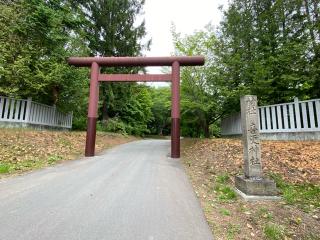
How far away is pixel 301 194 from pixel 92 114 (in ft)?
27.7

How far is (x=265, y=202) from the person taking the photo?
15.3 ft

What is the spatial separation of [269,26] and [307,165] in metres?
9.69

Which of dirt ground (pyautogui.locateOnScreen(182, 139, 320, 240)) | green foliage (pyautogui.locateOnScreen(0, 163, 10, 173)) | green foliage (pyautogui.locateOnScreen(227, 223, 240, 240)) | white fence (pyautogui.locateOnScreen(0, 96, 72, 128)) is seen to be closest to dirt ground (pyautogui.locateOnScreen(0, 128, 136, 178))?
green foliage (pyautogui.locateOnScreen(0, 163, 10, 173))

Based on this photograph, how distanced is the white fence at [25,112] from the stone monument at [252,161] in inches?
456

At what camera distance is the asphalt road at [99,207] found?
10.2 feet

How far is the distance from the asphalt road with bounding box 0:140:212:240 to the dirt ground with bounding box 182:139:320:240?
40cm

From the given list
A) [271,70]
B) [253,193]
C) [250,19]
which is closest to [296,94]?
[271,70]

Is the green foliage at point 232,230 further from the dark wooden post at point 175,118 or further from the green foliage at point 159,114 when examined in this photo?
the green foliage at point 159,114

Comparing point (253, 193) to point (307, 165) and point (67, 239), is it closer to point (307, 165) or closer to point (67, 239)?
point (307, 165)

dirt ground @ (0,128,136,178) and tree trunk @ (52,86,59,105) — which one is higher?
tree trunk @ (52,86,59,105)

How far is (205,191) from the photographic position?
554 centimetres

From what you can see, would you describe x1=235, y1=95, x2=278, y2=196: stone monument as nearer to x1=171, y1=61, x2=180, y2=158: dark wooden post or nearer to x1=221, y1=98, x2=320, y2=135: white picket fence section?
x1=171, y1=61, x2=180, y2=158: dark wooden post

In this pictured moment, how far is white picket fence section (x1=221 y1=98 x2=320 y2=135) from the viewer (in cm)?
898

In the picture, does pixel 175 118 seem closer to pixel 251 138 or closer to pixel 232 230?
pixel 251 138
